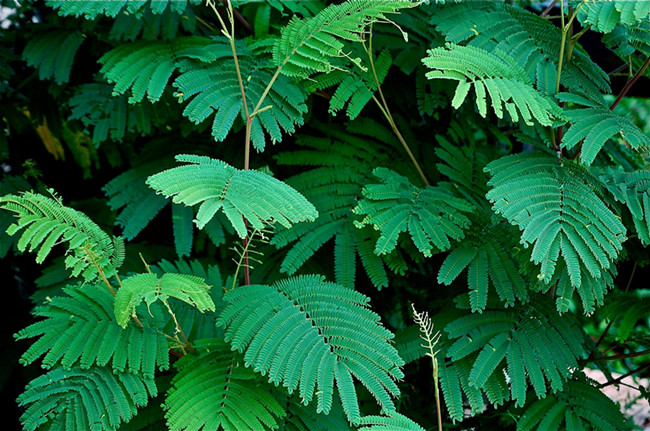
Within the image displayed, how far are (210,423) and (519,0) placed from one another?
7.09 ft

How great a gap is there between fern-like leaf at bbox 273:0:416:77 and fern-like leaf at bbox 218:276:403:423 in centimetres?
63

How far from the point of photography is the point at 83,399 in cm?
143

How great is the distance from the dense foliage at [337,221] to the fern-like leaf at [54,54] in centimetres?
1

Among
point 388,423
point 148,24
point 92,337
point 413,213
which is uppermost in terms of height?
point 148,24

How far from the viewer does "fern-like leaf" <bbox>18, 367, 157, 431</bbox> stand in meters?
1.41

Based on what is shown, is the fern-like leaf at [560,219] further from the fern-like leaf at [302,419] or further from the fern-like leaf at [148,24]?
the fern-like leaf at [148,24]

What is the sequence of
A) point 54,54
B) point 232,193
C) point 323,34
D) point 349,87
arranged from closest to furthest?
point 232,193 → point 323,34 → point 349,87 → point 54,54

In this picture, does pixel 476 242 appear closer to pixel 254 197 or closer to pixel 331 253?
pixel 331 253

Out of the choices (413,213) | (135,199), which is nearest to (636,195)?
(413,213)

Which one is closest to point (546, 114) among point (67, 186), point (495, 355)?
point (495, 355)

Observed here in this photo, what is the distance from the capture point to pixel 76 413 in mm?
1416

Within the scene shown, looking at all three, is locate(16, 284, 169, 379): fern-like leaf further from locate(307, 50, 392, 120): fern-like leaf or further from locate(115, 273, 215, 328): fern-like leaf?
locate(307, 50, 392, 120): fern-like leaf

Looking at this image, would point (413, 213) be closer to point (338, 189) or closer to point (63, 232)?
point (338, 189)

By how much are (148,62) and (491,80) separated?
3.57ft
